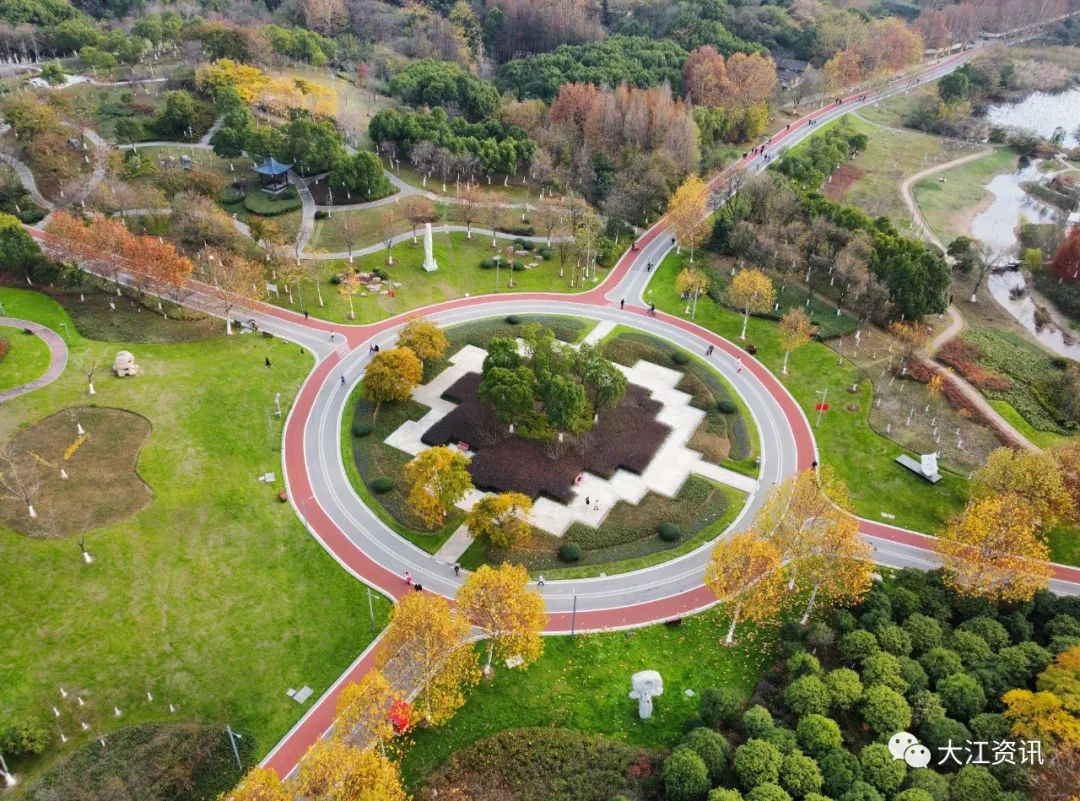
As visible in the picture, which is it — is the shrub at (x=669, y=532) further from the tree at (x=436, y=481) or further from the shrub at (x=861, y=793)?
the shrub at (x=861, y=793)

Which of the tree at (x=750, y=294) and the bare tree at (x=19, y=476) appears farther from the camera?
the tree at (x=750, y=294)

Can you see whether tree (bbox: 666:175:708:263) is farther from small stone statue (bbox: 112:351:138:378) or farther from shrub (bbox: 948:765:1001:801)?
shrub (bbox: 948:765:1001:801)

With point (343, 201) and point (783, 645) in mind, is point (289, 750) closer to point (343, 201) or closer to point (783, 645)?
point (783, 645)

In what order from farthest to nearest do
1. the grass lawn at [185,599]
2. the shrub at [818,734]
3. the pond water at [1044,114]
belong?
the pond water at [1044,114]
the grass lawn at [185,599]
the shrub at [818,734]

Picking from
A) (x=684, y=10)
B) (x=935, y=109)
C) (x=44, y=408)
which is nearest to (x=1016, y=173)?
(x=935, y=109)

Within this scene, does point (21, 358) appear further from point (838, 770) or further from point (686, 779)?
point (838, 770)

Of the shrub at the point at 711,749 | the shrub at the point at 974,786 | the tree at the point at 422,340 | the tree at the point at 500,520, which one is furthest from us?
the tree at the point at 422,340

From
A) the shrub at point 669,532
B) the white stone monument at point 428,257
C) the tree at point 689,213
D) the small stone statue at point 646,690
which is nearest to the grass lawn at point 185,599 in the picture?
the small stone statue at point 646,690
